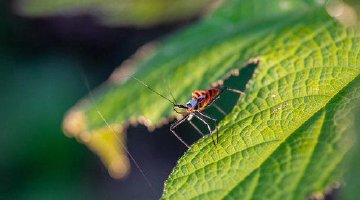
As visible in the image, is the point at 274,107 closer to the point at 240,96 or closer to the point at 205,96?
the point at 240,96

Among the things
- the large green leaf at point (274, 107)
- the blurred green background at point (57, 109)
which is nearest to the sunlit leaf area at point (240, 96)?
the large green leaf at point (274, 107)

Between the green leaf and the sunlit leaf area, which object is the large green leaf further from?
the green leaf

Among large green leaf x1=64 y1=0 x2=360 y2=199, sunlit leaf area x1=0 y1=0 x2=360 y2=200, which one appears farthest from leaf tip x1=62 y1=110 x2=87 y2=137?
large green leaf x1=64 y1=0 x2=360 y2=199

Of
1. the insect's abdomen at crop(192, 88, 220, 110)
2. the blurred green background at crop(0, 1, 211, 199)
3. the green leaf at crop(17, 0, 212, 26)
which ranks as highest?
the blurred green background at crop(0, 1, 211, 199)

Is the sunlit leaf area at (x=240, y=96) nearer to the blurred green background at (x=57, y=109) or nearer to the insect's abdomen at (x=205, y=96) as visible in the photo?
the insect's abdomen at (x=205, y=96)

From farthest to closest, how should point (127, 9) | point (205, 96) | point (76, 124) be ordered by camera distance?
point (127, 9) < point (76, 124) < point (205, 96)

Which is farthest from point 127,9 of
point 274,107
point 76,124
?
point 274,107
